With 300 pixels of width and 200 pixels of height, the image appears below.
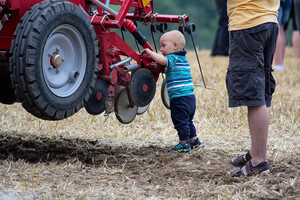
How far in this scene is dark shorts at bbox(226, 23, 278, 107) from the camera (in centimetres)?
327

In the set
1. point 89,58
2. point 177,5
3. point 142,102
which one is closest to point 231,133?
point 142,102

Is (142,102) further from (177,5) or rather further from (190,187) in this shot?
(177,5)

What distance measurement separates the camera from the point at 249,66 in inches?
129

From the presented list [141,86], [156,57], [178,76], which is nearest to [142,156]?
[141,86]

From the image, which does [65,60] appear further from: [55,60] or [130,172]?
[130,172]

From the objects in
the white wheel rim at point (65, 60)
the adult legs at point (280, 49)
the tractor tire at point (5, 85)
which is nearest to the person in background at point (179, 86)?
the white wheel rim at point (65, 60)

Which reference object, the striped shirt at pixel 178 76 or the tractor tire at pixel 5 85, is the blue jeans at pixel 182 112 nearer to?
the striped shirt at pixel 178 76

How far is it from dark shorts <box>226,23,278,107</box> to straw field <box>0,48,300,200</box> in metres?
0.54

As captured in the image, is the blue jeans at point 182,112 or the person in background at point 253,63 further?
the blue jeans at point 182,112

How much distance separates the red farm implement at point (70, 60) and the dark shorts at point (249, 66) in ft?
2.75

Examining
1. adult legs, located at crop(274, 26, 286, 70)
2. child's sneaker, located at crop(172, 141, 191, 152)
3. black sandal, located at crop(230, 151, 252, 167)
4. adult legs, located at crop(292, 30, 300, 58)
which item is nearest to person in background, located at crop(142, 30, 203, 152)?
child's sneaker, located at crop(172, 141, 191, 152)

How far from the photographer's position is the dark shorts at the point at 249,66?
3266mm

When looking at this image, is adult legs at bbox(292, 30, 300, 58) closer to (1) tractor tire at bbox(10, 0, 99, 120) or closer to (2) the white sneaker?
(2) the white sneaker

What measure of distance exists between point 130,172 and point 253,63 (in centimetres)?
117
